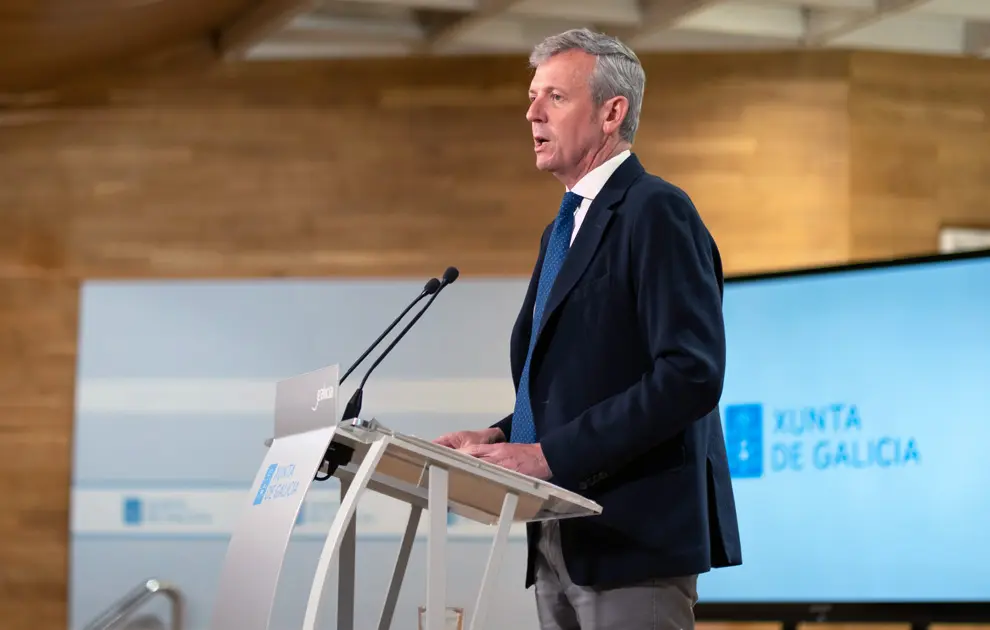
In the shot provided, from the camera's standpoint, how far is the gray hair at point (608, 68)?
2018mm

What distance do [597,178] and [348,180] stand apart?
3531 mm

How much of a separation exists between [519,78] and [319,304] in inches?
54.3

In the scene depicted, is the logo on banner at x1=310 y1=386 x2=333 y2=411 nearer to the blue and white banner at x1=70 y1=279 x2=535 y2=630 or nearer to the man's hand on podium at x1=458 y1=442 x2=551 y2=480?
the man's hand on podium at x1=458 y1=442 x2=551 y2=480

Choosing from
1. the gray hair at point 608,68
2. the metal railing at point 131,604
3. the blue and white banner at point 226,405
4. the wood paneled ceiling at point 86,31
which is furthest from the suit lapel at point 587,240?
the wood paneled ceiling at point 86,31

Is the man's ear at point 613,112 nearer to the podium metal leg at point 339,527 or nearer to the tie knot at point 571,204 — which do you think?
the tie knot at point 571,204

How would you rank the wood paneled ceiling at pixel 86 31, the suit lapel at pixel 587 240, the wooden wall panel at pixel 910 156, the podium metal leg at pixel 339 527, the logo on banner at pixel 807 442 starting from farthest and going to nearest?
the wooden wall panel at pixel 910 156 < the wood paneled ceiling at pixel 86 31 < the logo on banner at pixel 807 442 < the suit lapel at pixel 587 240 < the podium metal leg at pixel 339 527

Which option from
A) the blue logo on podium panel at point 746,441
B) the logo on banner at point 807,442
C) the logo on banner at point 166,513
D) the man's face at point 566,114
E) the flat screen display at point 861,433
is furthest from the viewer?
the logo on banner at point 166,513

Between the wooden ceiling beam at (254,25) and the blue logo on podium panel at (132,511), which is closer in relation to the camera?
the wooden ceiling beam at (254,25)

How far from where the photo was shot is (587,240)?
1.93 meters

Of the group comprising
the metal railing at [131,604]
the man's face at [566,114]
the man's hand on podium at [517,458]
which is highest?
the man's face at [566,114]

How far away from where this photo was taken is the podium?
1632mm

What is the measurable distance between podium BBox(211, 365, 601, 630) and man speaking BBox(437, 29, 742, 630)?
3.9 inches

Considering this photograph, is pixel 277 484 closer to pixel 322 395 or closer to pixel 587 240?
pixel 322 395

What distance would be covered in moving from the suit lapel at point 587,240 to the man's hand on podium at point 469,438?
0.23 meters
